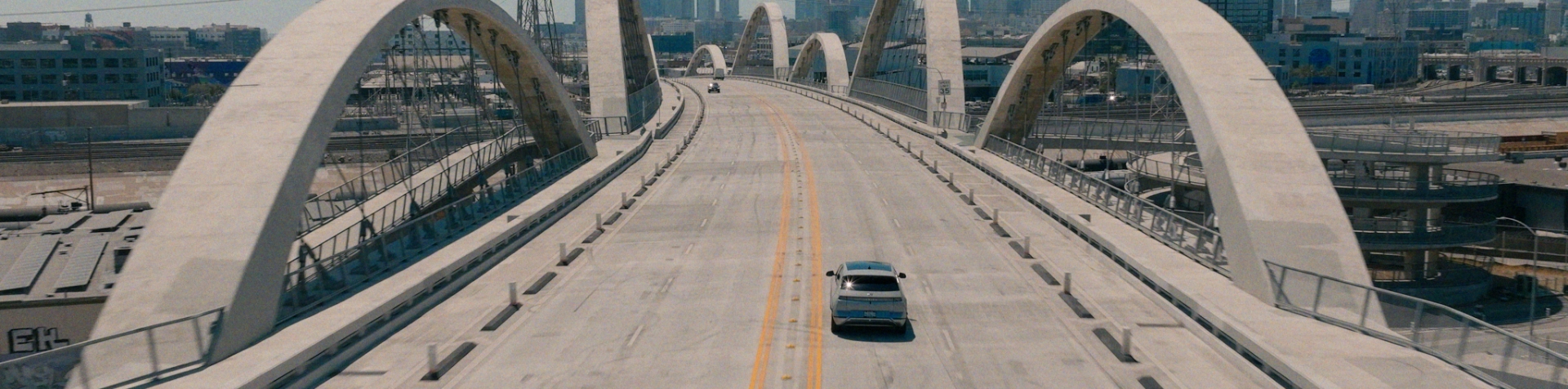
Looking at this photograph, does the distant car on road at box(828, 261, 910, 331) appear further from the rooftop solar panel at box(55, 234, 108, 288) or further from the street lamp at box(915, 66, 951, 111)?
the street lamp at box(915, 66, 951, 111)

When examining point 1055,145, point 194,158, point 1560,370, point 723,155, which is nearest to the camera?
point 1560,370

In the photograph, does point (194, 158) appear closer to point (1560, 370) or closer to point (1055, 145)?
point (1560, 370)

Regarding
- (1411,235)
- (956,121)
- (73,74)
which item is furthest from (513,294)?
(73,74)

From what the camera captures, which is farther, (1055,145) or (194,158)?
(1055,145)

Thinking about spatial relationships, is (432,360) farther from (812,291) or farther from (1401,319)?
(1401,319)

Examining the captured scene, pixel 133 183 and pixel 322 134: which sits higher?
pixel 322 134

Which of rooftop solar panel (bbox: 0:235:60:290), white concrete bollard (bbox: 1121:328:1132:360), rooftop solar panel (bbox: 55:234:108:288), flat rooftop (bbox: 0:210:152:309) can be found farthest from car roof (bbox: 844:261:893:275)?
rooftop solar panel (bbox: 0:235:60:290)

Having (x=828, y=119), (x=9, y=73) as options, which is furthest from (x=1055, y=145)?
(x=9, y=73)
